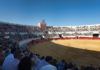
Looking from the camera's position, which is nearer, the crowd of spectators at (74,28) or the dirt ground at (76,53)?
the dirt ground at (76,53)

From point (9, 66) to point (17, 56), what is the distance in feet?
1.21

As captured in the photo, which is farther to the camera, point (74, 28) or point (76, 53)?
point (74, 28)

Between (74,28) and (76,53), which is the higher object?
(74,28)

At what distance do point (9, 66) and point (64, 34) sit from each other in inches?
1998

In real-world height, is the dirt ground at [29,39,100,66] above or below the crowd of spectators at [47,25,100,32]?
below

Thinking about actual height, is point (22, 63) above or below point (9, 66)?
above

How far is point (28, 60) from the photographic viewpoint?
264 centimetres

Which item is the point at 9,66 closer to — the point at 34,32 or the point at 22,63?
the point at 22,63

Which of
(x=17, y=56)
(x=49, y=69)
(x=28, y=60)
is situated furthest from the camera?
(x=17, y=56)

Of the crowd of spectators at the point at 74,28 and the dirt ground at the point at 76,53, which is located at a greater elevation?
the crowd of spectators at the point at 74,28

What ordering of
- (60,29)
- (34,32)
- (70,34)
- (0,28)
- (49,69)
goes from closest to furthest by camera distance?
(49,69), (0,28), (34,32), (70,34), (60,29)

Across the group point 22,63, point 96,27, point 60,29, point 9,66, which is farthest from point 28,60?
point 60,29

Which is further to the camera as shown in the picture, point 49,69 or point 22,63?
point 22,63

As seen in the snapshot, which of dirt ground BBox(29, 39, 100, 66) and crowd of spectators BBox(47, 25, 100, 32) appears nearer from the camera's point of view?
dirt ground BBox(29, 39, 100, 66)
